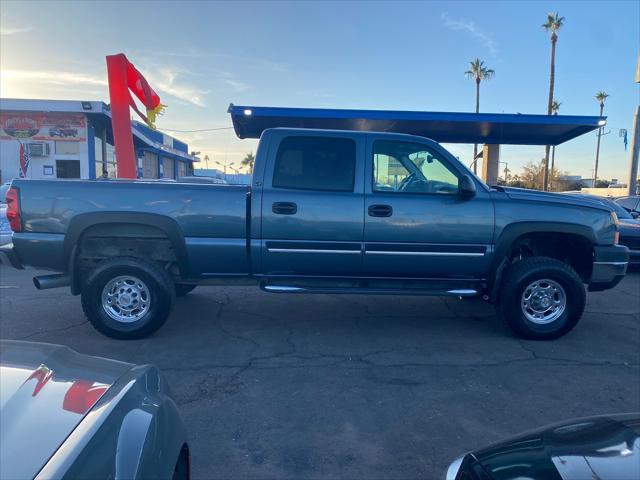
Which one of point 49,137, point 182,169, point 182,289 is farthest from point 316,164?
Answer: point 182,169

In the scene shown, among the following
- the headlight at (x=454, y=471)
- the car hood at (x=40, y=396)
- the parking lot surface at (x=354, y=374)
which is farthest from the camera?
the parking lot surface at (x=354, y=374)

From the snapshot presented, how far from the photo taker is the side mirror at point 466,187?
5.07 metres

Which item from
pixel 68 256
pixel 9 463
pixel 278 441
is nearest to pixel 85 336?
pixel 68 256

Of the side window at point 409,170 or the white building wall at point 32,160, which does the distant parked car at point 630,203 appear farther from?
the white building wall at point 32,160

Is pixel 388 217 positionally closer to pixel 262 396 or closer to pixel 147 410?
pixel 262 396

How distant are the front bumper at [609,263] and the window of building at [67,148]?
23067mm

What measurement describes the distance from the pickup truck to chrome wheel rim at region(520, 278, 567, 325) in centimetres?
1

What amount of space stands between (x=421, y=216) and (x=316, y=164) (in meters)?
1.25

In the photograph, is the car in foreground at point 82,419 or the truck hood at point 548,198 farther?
the truck hood at point 548,198

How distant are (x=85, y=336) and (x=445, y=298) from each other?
4.84 m

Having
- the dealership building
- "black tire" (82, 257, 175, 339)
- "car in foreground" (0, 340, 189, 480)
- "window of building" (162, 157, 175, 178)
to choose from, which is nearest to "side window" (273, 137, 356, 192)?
"black tire" (82, 257, 175, 339)

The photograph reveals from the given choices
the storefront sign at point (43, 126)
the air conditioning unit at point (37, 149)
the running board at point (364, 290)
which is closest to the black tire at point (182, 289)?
the running board at point (364, 290)

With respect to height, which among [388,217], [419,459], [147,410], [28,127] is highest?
[28,127]

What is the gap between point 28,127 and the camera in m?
22.2
